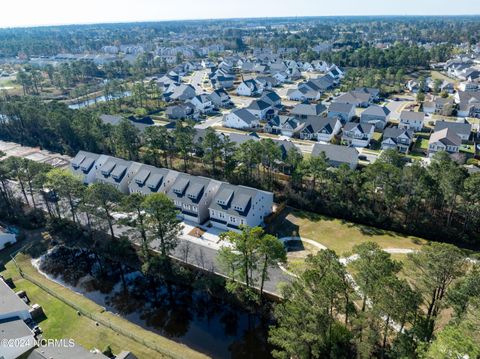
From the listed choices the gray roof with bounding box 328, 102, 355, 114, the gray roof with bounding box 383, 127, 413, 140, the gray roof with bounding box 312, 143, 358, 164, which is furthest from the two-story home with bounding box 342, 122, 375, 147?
the gray roof with bounding box 328, 102, 355, 114

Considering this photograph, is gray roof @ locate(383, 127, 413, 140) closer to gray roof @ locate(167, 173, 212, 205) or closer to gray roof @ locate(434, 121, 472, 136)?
gray roof @ locate(434, 121, 472, 136)

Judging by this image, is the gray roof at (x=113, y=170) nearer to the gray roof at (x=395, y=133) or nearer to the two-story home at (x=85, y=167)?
the two-story home at (x=85, y=167)

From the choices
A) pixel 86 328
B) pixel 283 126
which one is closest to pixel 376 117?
pixel 283 126

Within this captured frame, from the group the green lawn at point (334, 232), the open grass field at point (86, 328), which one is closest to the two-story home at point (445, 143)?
the green lawn at point (334, 232)

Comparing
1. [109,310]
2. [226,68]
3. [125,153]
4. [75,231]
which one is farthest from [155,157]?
[226,68]

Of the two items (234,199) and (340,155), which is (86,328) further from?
(340,155)
